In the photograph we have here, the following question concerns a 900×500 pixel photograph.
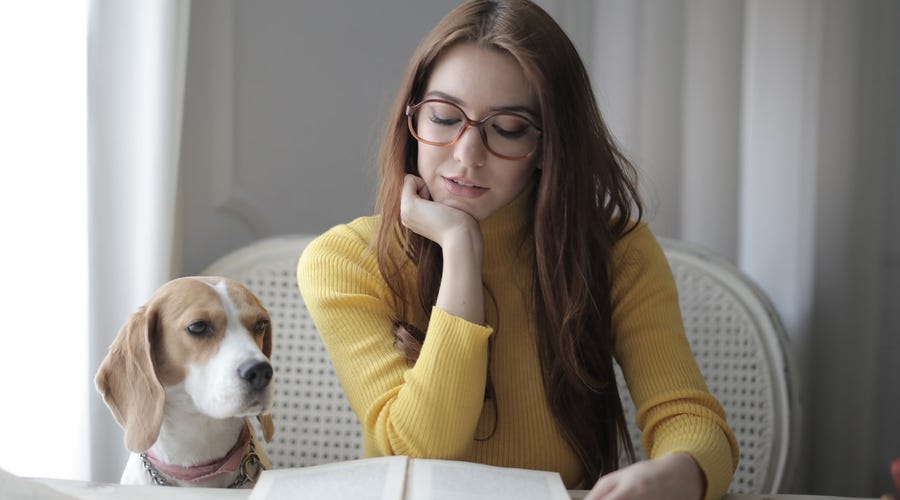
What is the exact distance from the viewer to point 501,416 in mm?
1149

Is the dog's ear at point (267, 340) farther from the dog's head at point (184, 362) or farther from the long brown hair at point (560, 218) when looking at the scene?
the long brown hair at point (560, 218)

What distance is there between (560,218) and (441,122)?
0.66 ft

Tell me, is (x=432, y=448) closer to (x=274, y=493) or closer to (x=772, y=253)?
(x=274, y=493)

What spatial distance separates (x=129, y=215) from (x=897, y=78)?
4.56 ft

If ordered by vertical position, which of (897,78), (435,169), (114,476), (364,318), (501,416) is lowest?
(114,476)

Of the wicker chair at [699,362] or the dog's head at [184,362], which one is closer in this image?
the dog's head at [184,362]

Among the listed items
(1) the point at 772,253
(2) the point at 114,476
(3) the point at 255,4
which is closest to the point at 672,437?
(1) the point at 772,253

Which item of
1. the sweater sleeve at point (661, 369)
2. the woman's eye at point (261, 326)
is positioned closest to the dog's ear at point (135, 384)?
the woman's eye at point (261, 326)

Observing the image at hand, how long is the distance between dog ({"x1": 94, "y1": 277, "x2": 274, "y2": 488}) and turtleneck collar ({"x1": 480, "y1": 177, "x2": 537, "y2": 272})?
339 mm

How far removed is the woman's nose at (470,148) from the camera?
3.42 feet

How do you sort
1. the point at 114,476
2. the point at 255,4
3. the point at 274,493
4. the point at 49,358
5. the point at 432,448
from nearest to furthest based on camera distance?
the point at 274,493
the point at 432,448
the point at 49,358
the point at 114,476
the point at 255,4

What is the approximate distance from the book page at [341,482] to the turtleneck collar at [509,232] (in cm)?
39

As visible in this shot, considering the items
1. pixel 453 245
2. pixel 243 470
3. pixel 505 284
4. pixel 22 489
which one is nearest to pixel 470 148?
pixel 453 245

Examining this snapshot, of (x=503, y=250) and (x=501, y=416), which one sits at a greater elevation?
(x=503, y=250)
